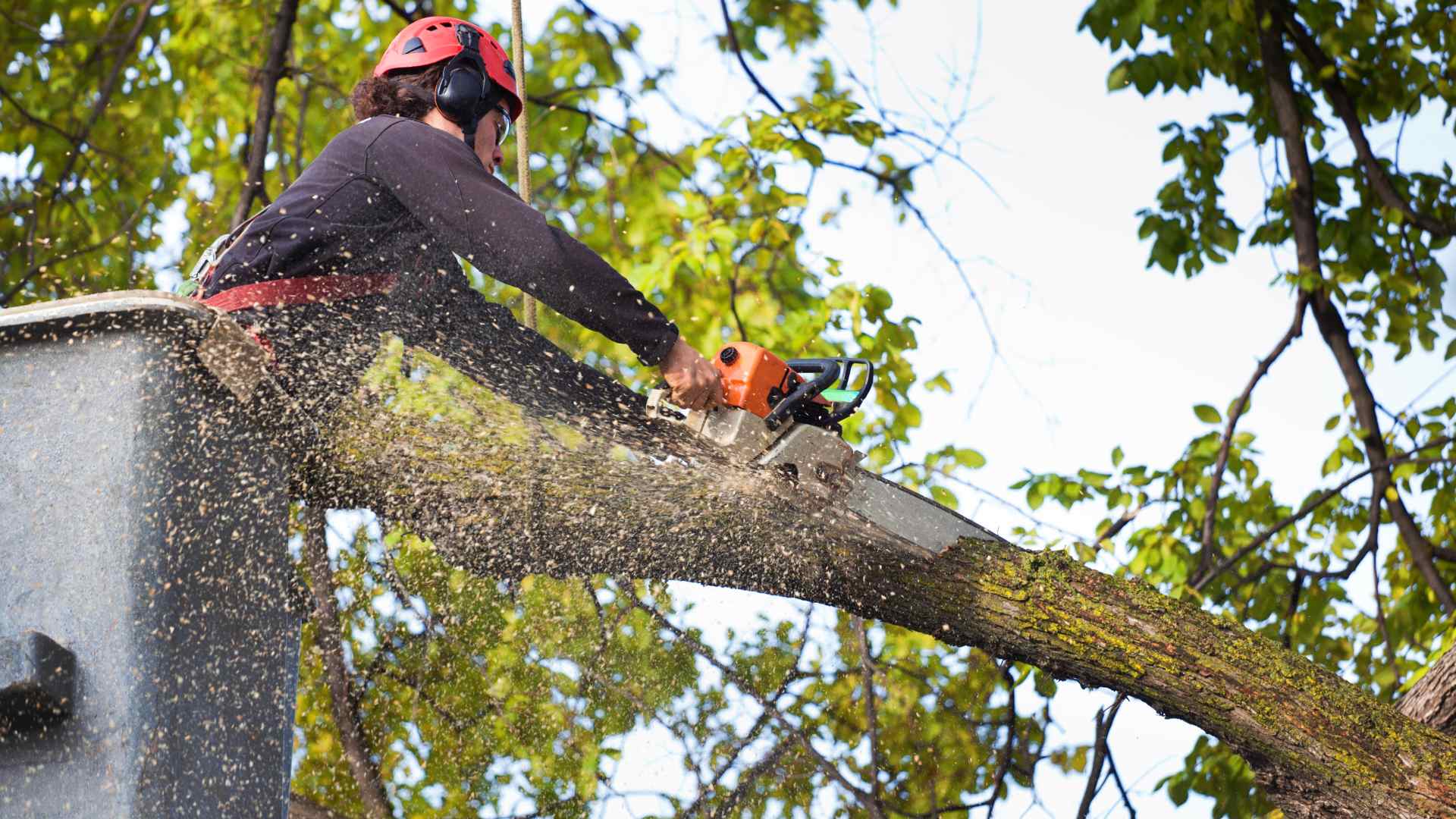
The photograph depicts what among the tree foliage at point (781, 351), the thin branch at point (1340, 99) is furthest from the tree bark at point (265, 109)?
the thin branch at point (1340, 99)

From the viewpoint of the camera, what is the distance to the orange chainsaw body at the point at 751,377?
9.93ft

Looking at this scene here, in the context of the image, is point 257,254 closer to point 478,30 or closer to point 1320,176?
point 478,30

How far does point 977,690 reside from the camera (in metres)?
5.04

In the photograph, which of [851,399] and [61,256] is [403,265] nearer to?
[851,399]

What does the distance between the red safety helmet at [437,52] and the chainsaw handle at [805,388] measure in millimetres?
1103

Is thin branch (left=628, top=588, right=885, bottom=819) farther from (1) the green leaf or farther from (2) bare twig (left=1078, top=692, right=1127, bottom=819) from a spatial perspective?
(1) the green leaf

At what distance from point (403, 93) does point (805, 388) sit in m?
1.35

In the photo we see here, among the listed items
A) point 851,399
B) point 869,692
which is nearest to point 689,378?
point 851,399

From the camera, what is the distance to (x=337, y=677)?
4559 mm

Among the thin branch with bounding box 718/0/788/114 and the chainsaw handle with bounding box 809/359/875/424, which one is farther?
the thin branch with bounding box 718/0/788/114

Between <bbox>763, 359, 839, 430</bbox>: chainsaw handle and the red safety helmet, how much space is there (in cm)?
110

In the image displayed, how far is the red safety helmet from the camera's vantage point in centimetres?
343

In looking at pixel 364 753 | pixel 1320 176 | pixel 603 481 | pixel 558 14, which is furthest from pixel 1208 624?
pixel 558 14

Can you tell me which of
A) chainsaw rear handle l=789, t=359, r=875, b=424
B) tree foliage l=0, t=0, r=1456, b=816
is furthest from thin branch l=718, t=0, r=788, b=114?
chainsaw rear handle l=789, t=359, r=875, b=424
